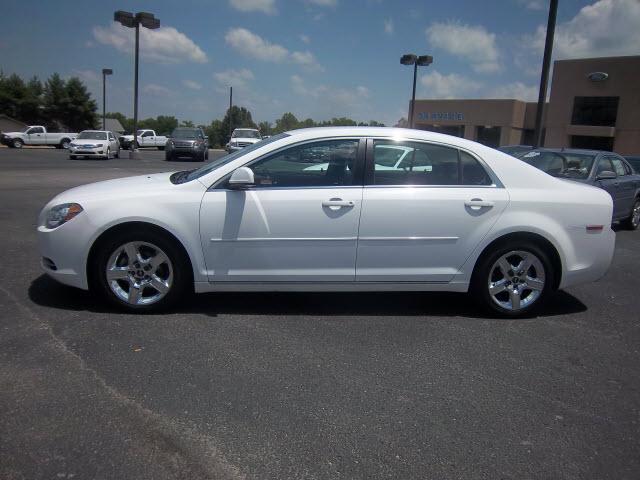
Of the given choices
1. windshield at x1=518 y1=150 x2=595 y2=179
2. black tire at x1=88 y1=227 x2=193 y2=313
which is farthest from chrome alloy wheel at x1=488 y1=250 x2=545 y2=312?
windshield at x1=518 y1=150 x2=595 y2=179

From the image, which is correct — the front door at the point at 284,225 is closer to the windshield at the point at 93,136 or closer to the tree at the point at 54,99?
the windshield at the point at 93,136

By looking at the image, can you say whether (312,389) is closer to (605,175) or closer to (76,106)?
(605,175)

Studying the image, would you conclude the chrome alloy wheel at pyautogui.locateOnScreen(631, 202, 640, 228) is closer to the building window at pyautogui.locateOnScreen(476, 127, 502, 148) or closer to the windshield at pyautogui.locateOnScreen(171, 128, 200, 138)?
the windshield at pyautogui.locateOnScreen(171, 128, 200, 138)

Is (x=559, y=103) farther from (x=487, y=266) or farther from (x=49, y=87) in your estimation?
(x=49, y=87)

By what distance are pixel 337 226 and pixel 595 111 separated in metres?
38.0

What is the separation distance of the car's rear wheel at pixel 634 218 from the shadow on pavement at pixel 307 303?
19.6 feet

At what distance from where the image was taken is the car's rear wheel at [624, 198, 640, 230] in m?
10.3

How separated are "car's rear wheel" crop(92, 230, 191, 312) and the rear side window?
1.89 meters

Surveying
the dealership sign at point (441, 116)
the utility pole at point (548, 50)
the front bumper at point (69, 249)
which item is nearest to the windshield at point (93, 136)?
the utility pole at point (548, 50)

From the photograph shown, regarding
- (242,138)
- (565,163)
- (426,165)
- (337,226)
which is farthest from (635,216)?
(242,138)

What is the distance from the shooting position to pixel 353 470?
8.35 ft

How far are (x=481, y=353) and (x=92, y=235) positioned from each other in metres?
3.15

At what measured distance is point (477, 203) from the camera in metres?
4.58

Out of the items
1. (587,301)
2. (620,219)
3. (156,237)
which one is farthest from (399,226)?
(620,219)
